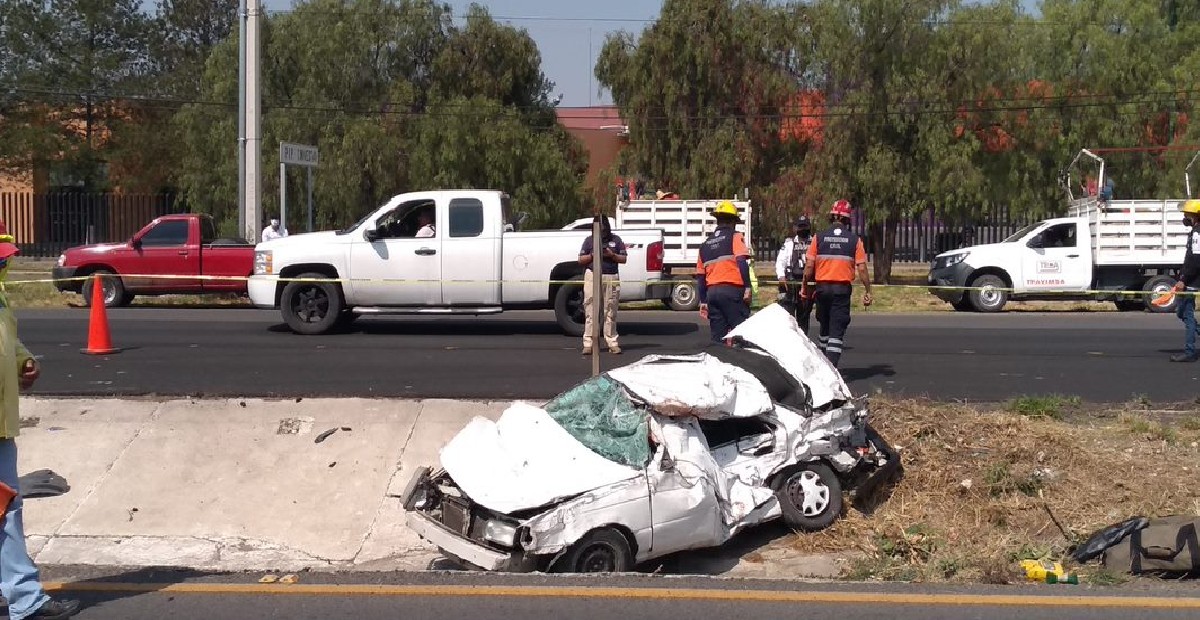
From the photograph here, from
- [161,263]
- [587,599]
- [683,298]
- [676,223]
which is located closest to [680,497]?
[587,599]

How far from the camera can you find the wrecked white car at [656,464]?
7004 millimetres

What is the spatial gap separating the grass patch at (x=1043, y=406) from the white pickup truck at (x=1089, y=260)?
13.1 metres

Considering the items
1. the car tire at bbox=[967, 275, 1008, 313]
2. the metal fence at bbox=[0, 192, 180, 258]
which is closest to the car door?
the car tire at bbox=[967, 275, 1008, 313]

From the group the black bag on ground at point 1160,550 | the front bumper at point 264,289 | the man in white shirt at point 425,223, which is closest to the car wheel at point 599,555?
the black bag on ground at point 1160,550

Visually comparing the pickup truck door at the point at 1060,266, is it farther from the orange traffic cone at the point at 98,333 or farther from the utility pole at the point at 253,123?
the orange traffic cone at the point at 98,333

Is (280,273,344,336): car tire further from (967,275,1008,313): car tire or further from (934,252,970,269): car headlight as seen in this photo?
(934,252,970,269): car headlight

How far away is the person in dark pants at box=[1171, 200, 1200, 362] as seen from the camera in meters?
13.7

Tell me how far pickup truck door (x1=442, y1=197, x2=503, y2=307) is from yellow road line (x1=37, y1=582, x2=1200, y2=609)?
9948 mm

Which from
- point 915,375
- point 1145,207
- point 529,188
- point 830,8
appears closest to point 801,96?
point 830,8

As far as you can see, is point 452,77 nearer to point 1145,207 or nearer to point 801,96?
point 801,96

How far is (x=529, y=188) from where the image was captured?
121ft

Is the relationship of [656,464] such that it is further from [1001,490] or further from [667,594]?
[1001,490]

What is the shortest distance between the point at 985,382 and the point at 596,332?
14.6 ft

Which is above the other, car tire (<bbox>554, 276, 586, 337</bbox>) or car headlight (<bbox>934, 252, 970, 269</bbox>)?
car headlight (<bbox>934, 252, 970, 269</bbox>)
